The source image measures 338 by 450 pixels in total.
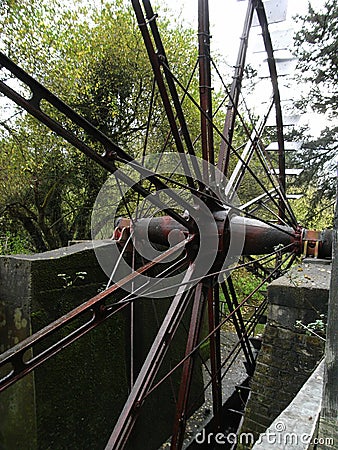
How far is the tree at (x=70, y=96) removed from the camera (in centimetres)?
547

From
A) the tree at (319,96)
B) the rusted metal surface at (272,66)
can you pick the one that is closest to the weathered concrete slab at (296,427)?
the rusted metal surface at (272,66)

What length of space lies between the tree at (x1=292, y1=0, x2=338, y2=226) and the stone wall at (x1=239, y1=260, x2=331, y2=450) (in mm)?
5353

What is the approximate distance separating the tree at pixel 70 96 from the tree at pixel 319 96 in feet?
8.15

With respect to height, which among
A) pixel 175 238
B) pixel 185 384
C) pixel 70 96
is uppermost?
pixel 70 96

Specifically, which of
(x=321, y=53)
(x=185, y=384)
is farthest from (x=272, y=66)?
(x=185, y=384)

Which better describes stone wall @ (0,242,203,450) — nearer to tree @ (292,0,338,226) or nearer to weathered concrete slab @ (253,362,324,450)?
weathered concrete slab @ (253,362,324,450)

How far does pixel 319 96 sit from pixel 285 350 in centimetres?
668

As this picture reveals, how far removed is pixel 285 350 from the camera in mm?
2809

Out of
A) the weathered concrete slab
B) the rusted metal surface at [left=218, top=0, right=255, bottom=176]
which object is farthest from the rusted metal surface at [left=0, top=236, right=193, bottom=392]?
the rusted metal surface at [left=218, top=0, right=255, bottom=176]

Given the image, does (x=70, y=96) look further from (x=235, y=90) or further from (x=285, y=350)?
(x=285, y=350)

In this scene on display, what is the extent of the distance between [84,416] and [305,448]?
2.43 metres

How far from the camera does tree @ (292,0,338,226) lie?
7270 mm

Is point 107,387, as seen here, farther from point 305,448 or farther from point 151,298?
point 305,448

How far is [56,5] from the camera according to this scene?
5609 mm
